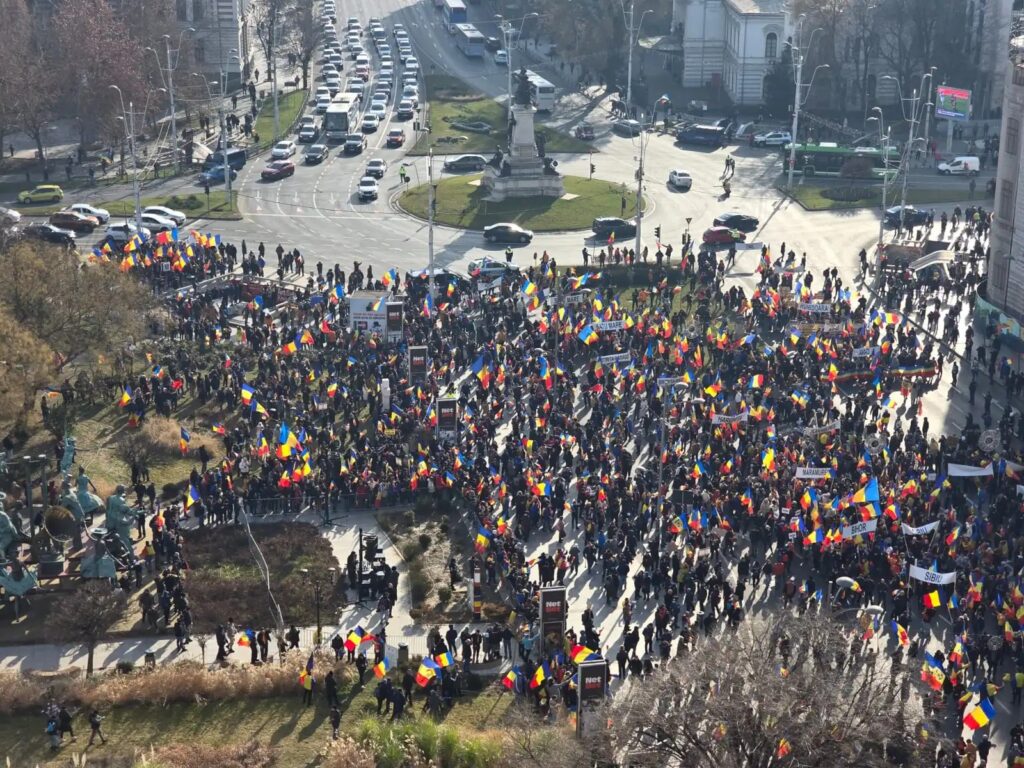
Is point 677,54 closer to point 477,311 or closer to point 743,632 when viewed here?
point 477,311

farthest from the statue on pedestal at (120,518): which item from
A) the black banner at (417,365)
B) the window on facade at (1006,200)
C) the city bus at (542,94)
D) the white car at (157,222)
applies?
the city bus at (542,94)

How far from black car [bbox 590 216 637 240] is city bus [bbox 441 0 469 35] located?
2530 inches

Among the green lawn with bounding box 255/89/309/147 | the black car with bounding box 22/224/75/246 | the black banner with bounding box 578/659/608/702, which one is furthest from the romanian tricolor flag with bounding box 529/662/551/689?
the green lawn with bounding box 255/89/309/147

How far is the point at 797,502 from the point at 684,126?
71996 mm

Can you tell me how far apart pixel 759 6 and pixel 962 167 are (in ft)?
94.3

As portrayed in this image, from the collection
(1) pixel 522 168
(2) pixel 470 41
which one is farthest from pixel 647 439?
(2) pixel 470 41

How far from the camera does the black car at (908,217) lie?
321ft

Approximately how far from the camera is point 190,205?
102 metres

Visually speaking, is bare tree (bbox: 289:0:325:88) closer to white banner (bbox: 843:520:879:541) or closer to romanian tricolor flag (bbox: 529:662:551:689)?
white banner (bbox: 843:520:879:541)

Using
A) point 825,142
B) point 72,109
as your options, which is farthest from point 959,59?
point 72,109

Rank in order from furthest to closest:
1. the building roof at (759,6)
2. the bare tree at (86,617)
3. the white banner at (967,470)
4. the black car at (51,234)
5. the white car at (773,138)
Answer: the building roof at (759,6), the white car at (773,138), the black car at (51,234), the white banner at (967,470), the bare tree at (86,617)

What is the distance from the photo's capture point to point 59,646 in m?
50.6

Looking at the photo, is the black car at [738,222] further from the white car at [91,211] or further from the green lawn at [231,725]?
the green lawn at [231,725]

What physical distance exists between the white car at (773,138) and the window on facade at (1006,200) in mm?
38472
